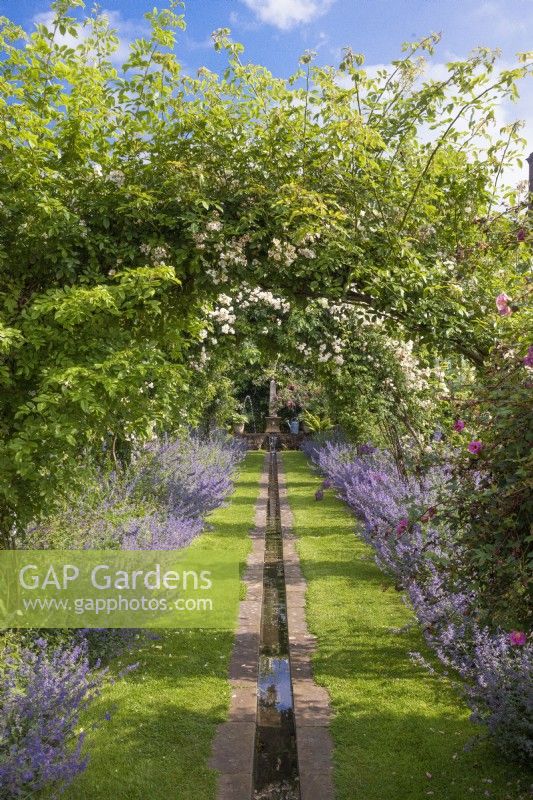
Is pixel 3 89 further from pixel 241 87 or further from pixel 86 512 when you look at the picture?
pixel 86 512

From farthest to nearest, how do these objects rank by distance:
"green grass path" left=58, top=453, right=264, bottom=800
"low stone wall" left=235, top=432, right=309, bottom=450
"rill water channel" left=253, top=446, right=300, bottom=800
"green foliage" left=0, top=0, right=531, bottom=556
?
"low stone wall" left=235, top=432, right=309, bottom=450 → "green foliage" left=0, top=0, right=531, bottom=556 → "rill water channel" left=253, top=446, right=300, bottom=800 → "green grass path" left=58, top=453, right=264, bottom=800

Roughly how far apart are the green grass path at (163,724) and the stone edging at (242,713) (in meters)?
0.06

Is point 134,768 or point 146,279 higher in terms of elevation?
point 146,279

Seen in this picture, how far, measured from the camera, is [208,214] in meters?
4.67

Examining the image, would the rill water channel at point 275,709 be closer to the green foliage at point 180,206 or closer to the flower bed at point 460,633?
the flower bed at point 460,633

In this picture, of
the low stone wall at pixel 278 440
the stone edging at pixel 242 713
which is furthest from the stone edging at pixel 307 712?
the low stone wall at pixel 278 440

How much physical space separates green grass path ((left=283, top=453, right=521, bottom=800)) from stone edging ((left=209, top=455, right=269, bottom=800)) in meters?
0.48

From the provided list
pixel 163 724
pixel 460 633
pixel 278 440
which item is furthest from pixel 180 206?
pixel 278 440

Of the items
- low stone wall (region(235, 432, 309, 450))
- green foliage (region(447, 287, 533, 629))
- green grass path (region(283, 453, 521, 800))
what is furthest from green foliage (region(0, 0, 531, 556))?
low stone wall (region(235, 432, 309, 450))

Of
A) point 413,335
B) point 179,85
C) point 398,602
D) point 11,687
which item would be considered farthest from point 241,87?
point 398,602

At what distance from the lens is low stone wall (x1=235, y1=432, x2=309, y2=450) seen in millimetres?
27547

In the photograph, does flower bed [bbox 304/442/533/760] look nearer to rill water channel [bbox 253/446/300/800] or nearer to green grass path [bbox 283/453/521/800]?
green grass path [bbox 283/453/521/800]

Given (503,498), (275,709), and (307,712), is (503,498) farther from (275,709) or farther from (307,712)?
(275,709)

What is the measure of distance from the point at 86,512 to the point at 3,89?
12.9ft
